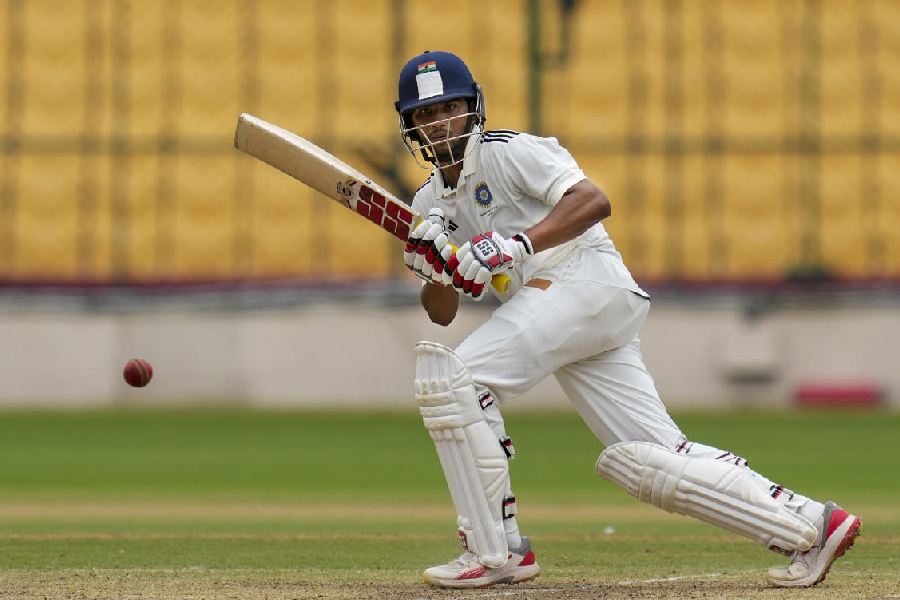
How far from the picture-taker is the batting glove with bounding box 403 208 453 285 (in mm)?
5418

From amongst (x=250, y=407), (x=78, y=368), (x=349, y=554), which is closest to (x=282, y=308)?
(x=250, y=407)

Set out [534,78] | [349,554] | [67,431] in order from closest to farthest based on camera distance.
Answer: [349,554], [67,431], [534,78]

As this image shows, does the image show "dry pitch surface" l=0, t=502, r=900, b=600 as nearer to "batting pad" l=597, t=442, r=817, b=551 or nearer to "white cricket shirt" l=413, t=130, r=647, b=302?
"batting pad" l=597, t=442, r=817, b=551

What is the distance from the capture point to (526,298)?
18.1 ft

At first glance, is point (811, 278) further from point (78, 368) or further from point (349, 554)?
point (349, 554)

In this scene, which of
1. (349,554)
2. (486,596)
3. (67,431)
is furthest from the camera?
(67,431)

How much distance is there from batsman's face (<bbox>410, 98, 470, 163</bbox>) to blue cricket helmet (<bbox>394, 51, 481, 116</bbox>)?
0.10 feet

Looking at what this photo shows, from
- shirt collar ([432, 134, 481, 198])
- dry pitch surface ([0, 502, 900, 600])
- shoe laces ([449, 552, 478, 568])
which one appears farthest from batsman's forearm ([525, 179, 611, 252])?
dry pitch surface ([0, 502, 900, 600])

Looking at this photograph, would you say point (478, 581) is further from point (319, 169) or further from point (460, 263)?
point (319, 169)

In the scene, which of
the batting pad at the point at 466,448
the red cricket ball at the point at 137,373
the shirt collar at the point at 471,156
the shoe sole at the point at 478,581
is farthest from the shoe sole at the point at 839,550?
the red cricket ball at the point at 137,373

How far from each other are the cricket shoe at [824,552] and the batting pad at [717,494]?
2.4 inches

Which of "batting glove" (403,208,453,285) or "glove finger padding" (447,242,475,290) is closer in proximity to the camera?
"glove finger padding" (447,242,475,290)

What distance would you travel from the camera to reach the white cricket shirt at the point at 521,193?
5469 millimetres

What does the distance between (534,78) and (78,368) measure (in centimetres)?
603
